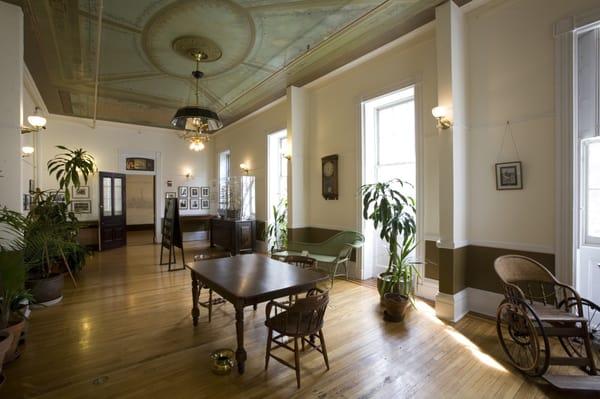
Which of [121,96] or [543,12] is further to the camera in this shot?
[121,96]

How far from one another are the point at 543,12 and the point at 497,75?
0.67m

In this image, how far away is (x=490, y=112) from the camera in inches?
133

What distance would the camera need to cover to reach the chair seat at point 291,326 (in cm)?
218

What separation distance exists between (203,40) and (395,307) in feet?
14.4

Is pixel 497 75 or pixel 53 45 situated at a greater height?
pixel 53 45

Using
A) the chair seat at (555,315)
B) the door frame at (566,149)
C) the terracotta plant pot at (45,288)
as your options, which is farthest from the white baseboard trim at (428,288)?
the terracotta plant pot at (45,288)

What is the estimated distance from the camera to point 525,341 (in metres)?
2.64

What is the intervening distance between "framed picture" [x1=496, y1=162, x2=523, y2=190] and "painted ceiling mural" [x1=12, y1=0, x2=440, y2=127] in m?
2.09

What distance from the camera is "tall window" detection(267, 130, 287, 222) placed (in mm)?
7207

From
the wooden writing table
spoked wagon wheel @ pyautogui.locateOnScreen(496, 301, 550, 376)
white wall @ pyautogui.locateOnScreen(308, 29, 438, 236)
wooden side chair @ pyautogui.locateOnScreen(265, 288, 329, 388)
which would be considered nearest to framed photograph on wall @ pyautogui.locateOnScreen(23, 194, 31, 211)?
the wooden writing table

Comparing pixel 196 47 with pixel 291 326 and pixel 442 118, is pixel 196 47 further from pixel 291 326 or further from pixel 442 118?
pixel 291 326

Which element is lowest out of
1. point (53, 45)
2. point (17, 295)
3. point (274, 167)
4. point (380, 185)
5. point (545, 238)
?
point (17, 295)

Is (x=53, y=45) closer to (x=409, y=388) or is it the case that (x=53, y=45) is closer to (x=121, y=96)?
(x=121, y=96)

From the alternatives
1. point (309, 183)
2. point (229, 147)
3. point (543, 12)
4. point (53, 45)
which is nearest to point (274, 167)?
point (309, 183)
